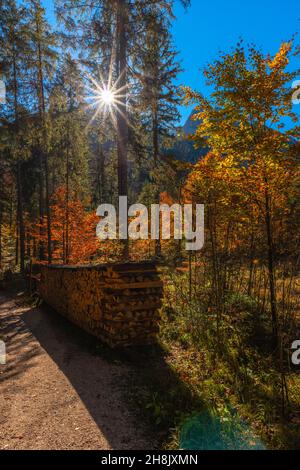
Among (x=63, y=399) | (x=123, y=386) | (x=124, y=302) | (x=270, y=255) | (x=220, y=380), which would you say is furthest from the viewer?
(x=270, y=255)

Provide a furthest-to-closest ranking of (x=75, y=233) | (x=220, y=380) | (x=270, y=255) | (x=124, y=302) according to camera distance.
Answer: (x=75, y=233)
(x=270, y=255)
(x=124, y=302)
(x=220, y=380)

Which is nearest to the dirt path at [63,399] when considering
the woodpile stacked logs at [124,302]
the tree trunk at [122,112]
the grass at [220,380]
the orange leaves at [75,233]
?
the grass at [220,380]

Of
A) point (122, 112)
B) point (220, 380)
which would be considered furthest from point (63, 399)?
point (122, 112)

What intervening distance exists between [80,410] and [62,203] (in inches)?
647

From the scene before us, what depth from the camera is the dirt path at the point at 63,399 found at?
366 cm

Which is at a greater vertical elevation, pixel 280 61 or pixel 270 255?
pixel 280 61

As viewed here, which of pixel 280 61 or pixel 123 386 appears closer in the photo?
pixel 123 386

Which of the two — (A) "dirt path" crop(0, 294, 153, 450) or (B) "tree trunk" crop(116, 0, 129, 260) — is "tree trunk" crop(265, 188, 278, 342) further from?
(B) "tree trunk" crop(116, 0, 129, 260)

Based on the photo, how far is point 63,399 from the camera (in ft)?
15.0

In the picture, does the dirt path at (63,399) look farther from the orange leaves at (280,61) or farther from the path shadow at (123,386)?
the orange leaves at (280,61)

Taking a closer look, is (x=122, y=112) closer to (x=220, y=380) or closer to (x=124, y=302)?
(x=124, y=302)

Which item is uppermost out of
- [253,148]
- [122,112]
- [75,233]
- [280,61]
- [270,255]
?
[122,112]

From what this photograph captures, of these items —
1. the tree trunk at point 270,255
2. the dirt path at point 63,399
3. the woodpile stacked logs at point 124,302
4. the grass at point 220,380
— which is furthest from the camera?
the tree trunk at point 270,255

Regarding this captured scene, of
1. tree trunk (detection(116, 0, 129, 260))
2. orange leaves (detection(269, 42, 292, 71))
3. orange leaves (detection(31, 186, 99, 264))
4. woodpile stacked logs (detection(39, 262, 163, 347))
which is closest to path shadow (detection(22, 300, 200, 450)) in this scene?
woodpile stacked logs (detection(39, 262, 163, 347))
